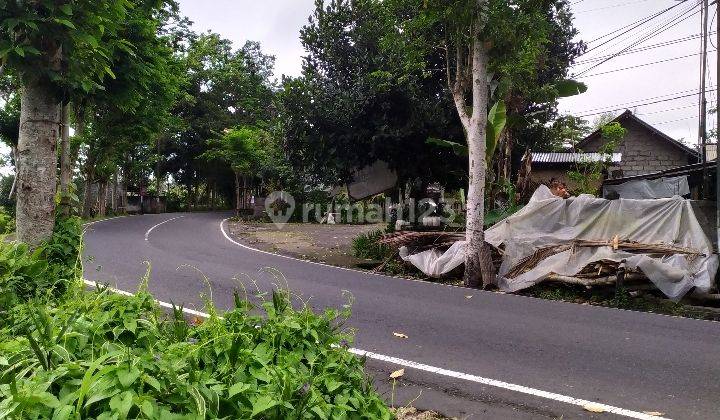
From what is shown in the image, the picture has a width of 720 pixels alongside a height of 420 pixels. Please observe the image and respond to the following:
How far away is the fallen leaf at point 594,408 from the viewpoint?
419 cm

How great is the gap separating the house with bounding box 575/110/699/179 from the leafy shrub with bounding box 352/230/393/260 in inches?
639

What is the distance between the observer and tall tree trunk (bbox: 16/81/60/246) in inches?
172

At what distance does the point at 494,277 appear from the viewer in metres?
10.4

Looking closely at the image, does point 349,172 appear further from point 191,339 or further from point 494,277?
point 191,339

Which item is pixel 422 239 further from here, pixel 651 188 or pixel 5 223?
pixel 651 188

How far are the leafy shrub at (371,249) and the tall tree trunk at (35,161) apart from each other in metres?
9.00

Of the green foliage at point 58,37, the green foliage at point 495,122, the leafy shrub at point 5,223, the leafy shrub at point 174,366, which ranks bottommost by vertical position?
the leafy shrub at point 174,366

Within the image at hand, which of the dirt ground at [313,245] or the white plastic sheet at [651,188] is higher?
the white plastic sheet at [651,188]

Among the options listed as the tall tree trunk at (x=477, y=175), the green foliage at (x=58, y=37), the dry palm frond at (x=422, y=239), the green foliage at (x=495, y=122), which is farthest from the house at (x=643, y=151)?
the green foliage at (x=58, y=37)

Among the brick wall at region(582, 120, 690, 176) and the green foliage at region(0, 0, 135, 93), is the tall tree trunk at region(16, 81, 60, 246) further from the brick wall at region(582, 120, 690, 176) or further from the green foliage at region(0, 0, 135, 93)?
the brick wall at region(582, 120, 690, 176)

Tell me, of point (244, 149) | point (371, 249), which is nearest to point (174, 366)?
point (371, 249)

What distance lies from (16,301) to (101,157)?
85.6 feet

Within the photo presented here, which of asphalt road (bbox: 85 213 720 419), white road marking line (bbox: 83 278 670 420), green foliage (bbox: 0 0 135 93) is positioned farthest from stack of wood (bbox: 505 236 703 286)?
green foliage (bbox: 0 0 135 93)

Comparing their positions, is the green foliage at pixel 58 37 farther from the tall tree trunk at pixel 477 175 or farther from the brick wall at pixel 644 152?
the brick wall at pixel 644 152
